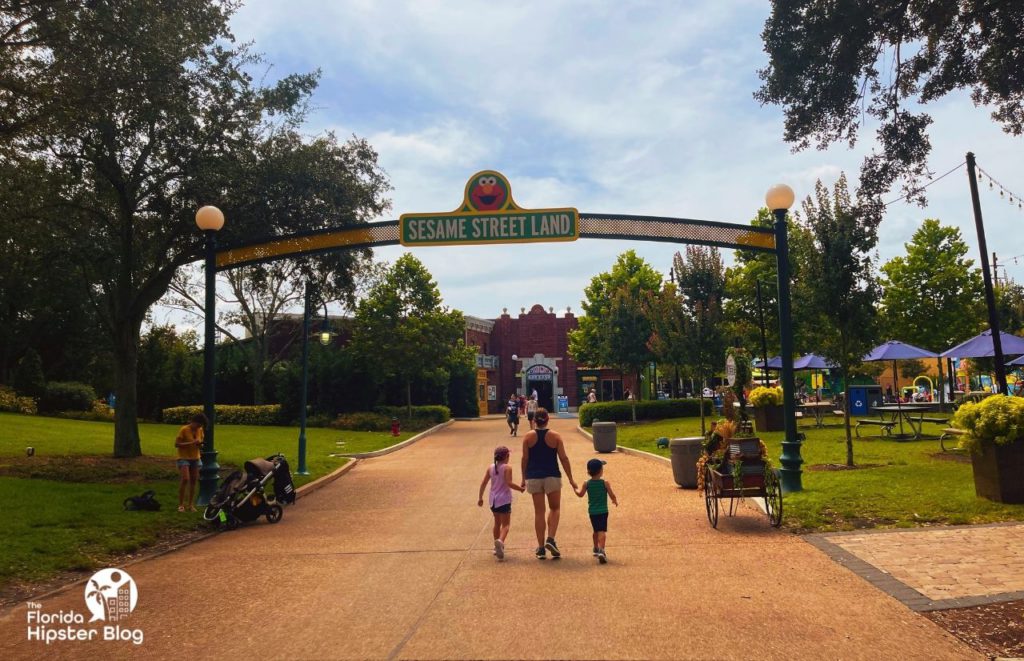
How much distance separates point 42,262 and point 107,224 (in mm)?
1679

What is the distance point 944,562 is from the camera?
737 centimetres

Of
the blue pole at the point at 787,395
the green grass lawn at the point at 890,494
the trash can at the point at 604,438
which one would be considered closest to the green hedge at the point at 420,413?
the trash can at the point at 604,438

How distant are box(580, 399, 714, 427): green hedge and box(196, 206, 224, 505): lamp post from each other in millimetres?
24634

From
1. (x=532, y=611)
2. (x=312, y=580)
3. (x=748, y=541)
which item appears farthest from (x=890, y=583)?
(x=312, y=580)

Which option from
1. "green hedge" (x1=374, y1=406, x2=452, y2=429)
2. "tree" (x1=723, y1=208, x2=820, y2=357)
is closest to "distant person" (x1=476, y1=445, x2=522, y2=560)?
"tree" (x1=723, y1=208, x2=820, y2=357)

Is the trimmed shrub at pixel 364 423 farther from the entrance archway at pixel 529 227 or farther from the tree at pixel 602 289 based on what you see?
the entrance archway at pixel 529 227

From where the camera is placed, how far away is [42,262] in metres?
17.7

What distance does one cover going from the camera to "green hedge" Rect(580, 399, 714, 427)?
36750 mm

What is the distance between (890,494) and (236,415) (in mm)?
37951

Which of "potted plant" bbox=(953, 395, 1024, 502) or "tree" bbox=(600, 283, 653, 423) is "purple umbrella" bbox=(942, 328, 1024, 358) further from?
"tree" bbox=(600, 283, 653, 423)

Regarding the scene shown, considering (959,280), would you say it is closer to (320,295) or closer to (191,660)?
(320,295)

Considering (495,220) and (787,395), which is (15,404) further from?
(787,395)

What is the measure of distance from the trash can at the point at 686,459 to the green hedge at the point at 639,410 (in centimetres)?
2225

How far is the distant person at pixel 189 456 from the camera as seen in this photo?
1220 cm
